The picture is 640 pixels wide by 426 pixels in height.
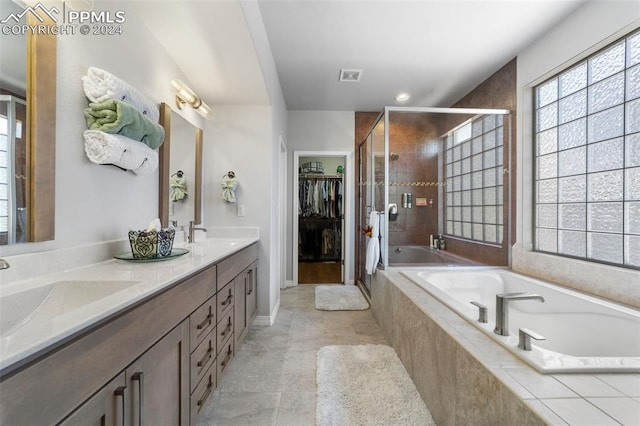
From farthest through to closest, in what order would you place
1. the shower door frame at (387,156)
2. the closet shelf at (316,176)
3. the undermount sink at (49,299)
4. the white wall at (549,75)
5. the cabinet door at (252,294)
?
the closet shelf at (316,176), the shower door frame at (387,156), the cabinet door at (252,294), the white wall at (549,75), the undermount sink at (49,299)

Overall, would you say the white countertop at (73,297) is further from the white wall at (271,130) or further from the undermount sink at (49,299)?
the white wall at (271,130)

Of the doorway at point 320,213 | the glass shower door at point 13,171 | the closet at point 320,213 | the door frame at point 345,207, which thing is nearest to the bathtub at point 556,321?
the door frame at point 345,207

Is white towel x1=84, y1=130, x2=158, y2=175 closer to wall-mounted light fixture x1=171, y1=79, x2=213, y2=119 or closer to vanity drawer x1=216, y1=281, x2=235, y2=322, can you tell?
wall-mounted light fixture x1=171, y1=79, x2=213, y2=119

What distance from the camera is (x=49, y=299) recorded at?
0.90m

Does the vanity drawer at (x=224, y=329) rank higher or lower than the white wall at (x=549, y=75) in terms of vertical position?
lower

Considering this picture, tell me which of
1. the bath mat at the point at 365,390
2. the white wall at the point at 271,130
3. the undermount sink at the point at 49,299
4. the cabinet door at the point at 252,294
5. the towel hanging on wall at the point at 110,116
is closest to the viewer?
the undermount sink at the point at 49,299

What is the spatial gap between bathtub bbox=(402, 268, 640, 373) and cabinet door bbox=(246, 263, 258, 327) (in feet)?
4.33

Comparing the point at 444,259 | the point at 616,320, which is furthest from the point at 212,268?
Result: the point at 444,259

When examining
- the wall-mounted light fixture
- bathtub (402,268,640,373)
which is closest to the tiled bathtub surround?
bathtub (402,268,640,373)

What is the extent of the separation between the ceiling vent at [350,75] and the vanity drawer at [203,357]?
8.46ft

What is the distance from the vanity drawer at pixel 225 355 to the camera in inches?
60.5

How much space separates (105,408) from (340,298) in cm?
278

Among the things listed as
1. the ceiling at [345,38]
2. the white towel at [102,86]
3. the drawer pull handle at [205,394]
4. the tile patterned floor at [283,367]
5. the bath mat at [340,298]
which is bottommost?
the tile patterned floor at [283,367]

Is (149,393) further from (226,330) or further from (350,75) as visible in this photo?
(350,75)
